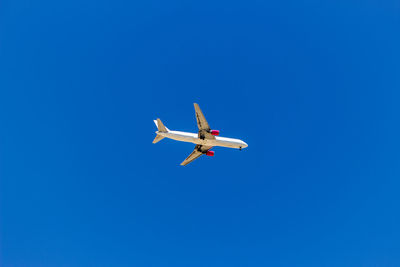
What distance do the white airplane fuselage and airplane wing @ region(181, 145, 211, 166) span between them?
17.0 ft

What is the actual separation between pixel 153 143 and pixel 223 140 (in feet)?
45.8

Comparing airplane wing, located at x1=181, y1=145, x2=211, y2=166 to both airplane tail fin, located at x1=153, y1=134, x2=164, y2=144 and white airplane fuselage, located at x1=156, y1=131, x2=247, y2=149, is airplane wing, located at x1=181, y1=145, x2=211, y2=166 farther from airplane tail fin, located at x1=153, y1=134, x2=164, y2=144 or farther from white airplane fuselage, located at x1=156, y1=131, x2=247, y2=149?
airplane tail fin, located at x1=153, y1=134, x2=164, y2=144

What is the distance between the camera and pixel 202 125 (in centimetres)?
5247

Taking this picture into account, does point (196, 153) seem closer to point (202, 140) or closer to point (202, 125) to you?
point (202, 140)

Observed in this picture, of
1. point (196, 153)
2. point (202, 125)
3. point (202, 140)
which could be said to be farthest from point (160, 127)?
point (196, 153)

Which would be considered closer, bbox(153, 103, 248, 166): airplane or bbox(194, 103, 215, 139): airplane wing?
bbox(194, 103, 215, 139): airplane wing

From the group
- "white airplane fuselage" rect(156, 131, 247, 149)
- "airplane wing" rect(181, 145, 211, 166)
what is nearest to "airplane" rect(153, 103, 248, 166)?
"white airplane fuselage" rect(156, 131, 247, 149)

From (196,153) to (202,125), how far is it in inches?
419

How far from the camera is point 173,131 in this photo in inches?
2052

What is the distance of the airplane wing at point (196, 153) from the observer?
60.3m

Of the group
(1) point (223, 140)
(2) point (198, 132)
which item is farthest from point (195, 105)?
(1) point (223, 140)

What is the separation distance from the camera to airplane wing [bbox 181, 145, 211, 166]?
198 ft

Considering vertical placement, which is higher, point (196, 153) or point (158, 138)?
point (196, 153)

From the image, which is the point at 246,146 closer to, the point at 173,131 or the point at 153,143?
the point at 173,131
